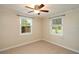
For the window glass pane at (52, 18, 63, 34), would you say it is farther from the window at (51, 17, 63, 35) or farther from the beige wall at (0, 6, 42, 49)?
the beige wall at (0, 6, 42, 49)

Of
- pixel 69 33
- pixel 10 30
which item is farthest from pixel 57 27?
pixel 10 30

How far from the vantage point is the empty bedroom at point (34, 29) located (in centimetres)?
176

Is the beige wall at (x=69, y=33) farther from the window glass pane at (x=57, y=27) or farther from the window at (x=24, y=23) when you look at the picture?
the window at (x=24, y=23)

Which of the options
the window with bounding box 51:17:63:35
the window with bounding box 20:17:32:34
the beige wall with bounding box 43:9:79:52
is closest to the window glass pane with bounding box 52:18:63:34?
the window with bounding box 51:17:63:35

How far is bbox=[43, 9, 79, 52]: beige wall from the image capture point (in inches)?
89.7

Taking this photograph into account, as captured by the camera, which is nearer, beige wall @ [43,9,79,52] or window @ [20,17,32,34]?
window @ [20,17,32,34]

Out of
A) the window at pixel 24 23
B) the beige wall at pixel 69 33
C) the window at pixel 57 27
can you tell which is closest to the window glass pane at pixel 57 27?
the window at pixel 57 27

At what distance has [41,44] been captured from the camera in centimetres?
220

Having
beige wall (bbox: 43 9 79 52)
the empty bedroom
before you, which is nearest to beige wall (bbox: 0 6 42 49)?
the empty bedroom

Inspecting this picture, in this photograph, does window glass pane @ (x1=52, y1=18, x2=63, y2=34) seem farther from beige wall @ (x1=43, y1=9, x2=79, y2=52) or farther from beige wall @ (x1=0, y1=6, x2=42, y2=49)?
beige wall @ (x1=0, y1=6, x2=42, y2=49)

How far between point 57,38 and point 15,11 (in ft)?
5.09

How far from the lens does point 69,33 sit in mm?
2480
